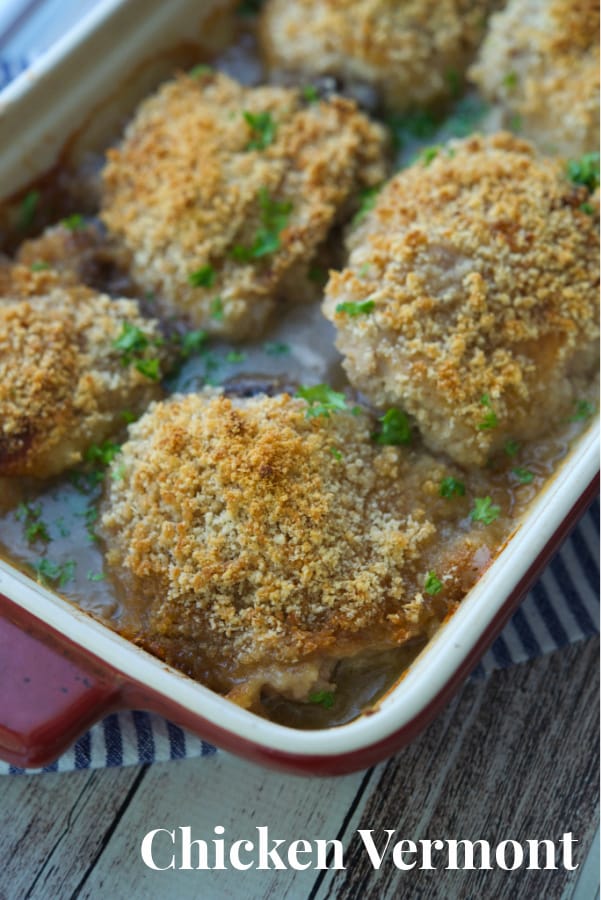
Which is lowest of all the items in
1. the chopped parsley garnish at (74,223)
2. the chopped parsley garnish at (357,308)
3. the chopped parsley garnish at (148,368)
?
the chopped parsley garnish at (357,308)

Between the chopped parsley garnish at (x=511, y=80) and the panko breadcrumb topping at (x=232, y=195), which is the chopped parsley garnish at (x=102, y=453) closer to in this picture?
the panko breadcrumb topping at (x=232, y=195)

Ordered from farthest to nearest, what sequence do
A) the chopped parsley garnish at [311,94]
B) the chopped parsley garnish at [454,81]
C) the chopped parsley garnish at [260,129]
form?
the chopped parsley garnish at [454,81] < the chopped parsley garnish at [311,94] < the chopped parsley garnish at [260,129]

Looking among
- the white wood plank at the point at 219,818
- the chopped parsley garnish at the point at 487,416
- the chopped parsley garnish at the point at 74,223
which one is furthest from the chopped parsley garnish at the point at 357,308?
the white wood plank at the point at 219,818

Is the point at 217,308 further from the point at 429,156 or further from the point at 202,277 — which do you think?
the point at 429,156

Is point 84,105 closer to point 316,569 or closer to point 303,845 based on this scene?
point 316,569

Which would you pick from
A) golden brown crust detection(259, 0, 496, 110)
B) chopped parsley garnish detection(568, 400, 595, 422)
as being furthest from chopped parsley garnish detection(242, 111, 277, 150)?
chopped parsley garnish detection(568, 400, 595, 422)

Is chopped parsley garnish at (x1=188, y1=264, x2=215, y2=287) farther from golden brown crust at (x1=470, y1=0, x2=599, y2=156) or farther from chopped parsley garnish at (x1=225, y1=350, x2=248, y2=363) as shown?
golden brown crust at (x1=470, y1=0, x2=599, y2=156)
